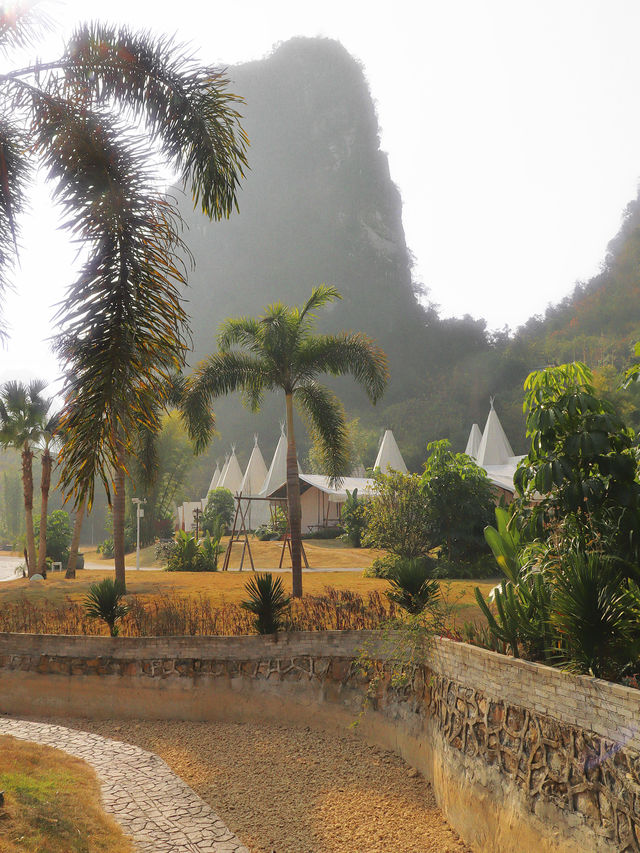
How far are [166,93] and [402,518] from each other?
14076 millimetres

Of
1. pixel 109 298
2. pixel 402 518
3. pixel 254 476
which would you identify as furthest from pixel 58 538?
pixel 109 298

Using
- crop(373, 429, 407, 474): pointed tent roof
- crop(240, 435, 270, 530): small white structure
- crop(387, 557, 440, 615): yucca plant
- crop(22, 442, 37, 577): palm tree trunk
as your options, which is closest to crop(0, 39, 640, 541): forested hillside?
crop(240, 435, 270, 530): small white structure

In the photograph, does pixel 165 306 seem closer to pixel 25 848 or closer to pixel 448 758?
pixel 25 848

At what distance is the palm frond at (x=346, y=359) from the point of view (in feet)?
51.5

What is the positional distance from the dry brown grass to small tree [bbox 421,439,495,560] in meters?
12.0

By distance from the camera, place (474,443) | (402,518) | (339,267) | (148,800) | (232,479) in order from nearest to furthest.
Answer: (148,800), (402,518), (474,443), (232,479), (339,267)

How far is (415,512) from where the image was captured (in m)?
18.4

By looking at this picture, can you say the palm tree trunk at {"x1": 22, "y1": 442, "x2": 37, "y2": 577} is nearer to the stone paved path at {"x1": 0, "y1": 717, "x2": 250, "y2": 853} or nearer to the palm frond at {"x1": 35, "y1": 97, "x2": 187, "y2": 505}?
the stone paved path at {"x1": 0, "y1": 717, "x2": 250, "y2": 853}

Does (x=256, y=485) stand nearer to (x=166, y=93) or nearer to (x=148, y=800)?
(x=148, y=800)

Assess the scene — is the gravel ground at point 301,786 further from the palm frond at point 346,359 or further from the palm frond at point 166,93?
the palm frond at point 346,359

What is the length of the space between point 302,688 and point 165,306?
620 cm

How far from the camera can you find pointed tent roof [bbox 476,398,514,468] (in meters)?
38.8

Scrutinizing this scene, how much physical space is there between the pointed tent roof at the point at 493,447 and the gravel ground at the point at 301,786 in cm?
3129

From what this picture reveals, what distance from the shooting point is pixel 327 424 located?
645 inches
